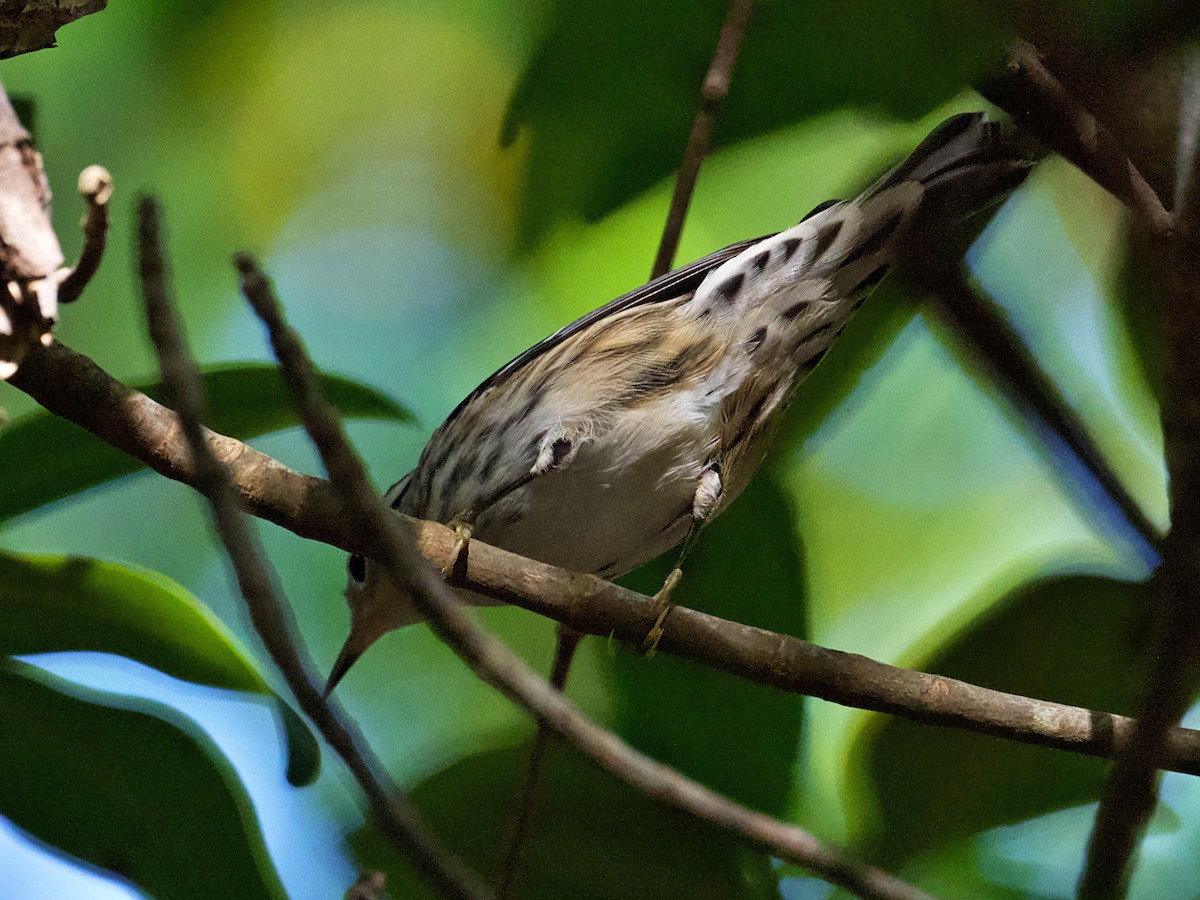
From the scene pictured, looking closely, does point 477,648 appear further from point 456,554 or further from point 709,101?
point 709,101

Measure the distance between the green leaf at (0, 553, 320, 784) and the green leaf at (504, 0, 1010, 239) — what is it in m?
1.26

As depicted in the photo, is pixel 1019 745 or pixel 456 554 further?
pixel 1019 745

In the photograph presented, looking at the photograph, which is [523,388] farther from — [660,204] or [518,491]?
[660,204]

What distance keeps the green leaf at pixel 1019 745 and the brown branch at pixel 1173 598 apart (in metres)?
0.93

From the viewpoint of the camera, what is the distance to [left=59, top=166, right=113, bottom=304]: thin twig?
908 mm

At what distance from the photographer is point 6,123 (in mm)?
971

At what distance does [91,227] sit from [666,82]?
162 cm

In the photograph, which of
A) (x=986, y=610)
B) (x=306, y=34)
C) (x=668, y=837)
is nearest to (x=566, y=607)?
(x=668, y=837)

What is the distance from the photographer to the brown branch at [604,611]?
129cm

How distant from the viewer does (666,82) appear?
2330 mm

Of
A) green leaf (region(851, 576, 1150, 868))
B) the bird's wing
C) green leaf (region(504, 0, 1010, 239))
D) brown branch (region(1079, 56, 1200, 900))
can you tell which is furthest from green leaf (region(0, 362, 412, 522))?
brown branch (region(1079, 56, 1200, 900))

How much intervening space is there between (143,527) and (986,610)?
70.5 inches

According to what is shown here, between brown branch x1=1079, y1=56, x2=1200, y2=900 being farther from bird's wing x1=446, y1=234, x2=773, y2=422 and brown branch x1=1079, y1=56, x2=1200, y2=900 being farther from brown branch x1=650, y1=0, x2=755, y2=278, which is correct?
brown branch x1=650, y1=0, x2=755, y2=278

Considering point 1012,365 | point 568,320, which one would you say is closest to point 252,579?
point 1012,365
